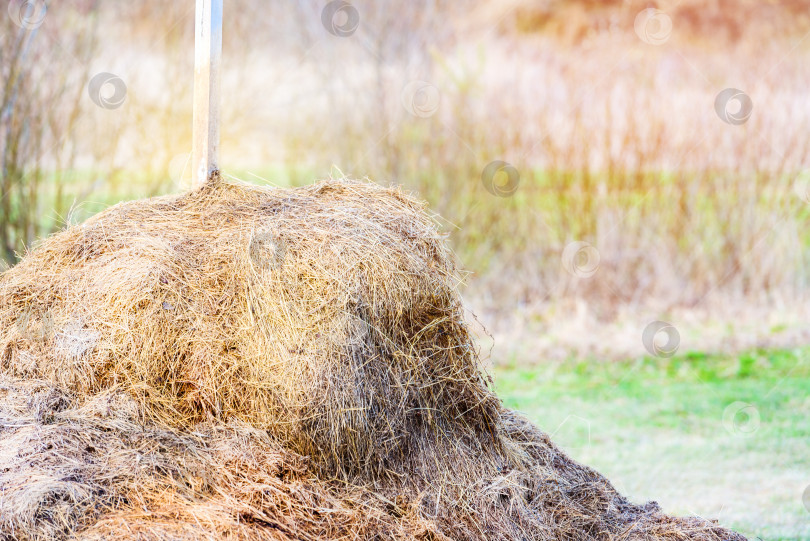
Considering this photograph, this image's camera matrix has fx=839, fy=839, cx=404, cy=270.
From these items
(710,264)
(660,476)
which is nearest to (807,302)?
(710,264)

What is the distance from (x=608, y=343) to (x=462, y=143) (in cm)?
299

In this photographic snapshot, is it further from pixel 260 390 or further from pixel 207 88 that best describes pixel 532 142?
pixel 260 390

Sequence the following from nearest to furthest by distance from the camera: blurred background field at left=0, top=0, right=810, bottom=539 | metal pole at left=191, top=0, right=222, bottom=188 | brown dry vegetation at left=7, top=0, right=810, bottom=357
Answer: metal pole at left=191, top=0, right=222, bottom=188, blurred background field at left=0, top=0, right=810, bottom=539, brown dry vegetation at left=7, top=0, right=810, bottom=357

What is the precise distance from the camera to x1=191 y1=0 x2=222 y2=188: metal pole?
14.3 feet

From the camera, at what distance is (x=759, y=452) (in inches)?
254

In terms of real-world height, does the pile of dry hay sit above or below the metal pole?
below

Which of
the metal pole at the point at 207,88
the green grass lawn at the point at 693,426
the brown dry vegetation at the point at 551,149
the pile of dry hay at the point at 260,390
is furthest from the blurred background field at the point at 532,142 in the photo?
the pile of dry hay at the point at 260,390

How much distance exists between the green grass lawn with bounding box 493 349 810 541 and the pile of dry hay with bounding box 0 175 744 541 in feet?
4.14

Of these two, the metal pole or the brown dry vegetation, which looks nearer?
the metal pole

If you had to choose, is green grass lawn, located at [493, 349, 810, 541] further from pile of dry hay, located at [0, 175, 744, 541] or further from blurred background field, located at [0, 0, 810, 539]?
pile of dry hay, located at [0, 175, 744, 541]

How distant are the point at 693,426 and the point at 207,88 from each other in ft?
16.1

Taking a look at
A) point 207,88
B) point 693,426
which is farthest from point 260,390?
point 693,426

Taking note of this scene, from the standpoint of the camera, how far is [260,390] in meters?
3.42

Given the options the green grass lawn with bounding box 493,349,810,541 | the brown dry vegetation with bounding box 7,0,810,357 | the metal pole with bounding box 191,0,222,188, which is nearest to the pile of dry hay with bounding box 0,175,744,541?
the metal pole with bounding box 191,0,222,188
